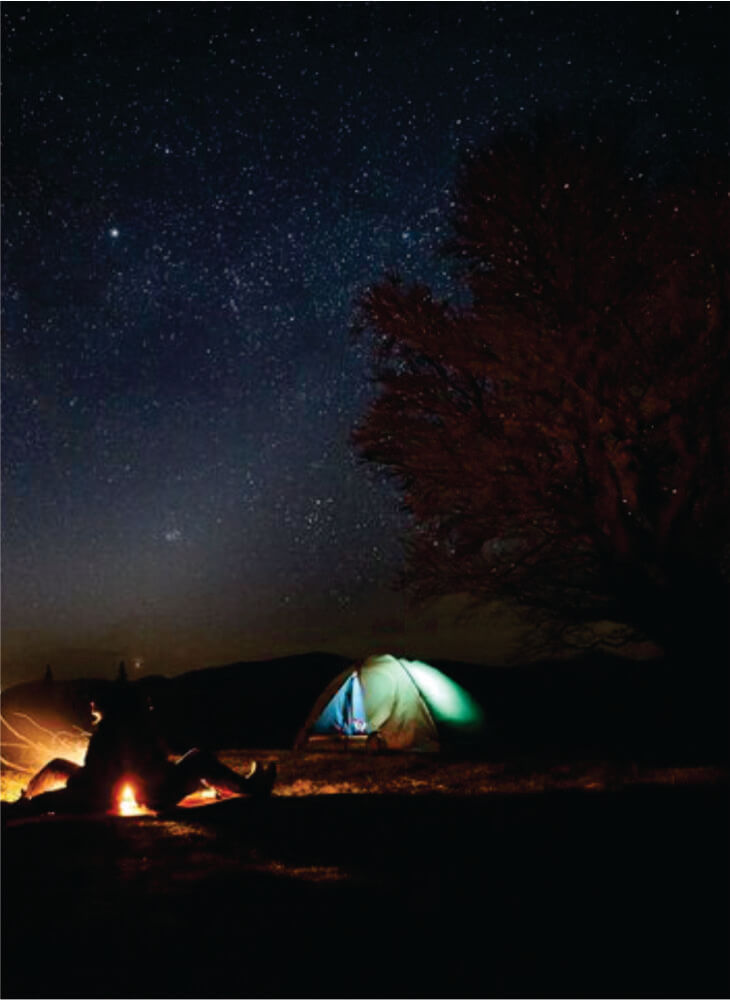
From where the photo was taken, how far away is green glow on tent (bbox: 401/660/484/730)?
15.0 meters

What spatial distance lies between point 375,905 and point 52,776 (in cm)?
458

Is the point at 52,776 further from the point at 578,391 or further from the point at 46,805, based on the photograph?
the point at 578,391

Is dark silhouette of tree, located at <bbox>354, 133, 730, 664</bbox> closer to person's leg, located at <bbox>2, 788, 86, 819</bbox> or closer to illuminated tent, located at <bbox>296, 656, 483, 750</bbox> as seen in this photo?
illuminated tent, located at <bbox>296, 656, 483, 750</bbox>

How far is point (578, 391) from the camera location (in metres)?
11.0

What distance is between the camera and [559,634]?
1180cm

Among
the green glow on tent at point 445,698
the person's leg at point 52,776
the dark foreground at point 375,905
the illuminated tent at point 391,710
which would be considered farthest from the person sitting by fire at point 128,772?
the green glow on tent at point 445,698

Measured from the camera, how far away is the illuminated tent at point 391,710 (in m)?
14.8

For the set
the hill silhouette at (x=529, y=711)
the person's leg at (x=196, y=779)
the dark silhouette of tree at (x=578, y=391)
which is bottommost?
the hill silhouette at (x=529, y=711)

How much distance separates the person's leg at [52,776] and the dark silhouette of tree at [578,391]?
21.2 feet

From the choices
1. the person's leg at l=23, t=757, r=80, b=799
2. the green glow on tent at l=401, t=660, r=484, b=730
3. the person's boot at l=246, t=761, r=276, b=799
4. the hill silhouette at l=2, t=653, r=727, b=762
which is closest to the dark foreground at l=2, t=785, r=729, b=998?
the person's boot at l=246, t=761, r=276, b=799

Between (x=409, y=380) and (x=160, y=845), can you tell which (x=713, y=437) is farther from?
(x=160, y=845)

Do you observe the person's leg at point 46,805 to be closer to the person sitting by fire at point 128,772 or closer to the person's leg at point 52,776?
the person sitting by fire at point 128,772

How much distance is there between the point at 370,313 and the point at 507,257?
2.40m

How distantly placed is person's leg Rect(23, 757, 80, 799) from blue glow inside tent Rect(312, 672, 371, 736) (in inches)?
357
